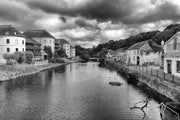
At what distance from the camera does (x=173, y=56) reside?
2286cm

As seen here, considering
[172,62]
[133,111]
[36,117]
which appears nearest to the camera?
[36,117]

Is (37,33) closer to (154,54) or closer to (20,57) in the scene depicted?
(20,57)

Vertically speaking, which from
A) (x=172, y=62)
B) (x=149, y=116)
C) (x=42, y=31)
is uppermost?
(x=42, y=31)

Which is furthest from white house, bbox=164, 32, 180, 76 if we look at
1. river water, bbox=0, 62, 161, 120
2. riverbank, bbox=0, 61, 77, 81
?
riverbank, bbox=0, 61, 77, 81

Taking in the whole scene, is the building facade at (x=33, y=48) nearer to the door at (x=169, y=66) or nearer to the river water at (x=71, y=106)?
the river water at (x=71, y=106)

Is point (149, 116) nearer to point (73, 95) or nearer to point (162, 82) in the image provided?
point (162, 82)

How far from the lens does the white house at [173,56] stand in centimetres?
2190

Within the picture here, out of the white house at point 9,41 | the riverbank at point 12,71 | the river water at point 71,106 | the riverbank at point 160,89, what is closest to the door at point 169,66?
the riverbank at point 160,89

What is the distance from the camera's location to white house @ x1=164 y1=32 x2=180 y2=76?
21.9m

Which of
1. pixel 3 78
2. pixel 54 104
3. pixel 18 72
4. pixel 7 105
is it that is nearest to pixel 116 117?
pixel 54 104

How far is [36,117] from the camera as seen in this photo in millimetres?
13523

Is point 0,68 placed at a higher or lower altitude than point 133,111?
higher

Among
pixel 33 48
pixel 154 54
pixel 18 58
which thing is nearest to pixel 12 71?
pixel 18 58

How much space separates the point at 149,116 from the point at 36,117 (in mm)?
10808
